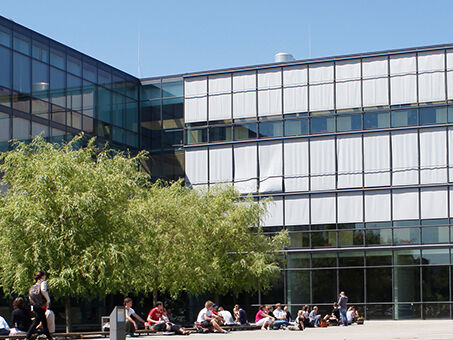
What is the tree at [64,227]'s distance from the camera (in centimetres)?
2691

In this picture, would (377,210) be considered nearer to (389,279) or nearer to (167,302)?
(389,279)

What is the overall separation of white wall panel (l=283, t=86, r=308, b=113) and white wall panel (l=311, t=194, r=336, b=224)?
15.7 ft

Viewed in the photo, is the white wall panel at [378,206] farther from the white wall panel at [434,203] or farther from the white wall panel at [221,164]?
the white wall panel at [221,164]

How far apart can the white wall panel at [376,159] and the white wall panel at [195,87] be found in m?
9.66

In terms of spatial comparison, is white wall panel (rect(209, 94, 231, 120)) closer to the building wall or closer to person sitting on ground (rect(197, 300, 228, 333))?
the building wall

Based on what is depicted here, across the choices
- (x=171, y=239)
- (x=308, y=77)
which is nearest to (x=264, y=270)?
(x=171, y=239)

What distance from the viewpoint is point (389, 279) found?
143 ft

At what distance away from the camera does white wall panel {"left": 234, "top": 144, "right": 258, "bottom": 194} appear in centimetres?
4661

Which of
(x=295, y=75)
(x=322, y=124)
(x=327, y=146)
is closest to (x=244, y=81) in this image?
(x=295, y=75)

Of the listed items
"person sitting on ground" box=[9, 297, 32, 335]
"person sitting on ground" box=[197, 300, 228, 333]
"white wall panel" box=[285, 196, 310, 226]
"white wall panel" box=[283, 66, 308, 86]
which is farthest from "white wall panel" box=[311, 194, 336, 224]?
"person sitting on ground" box=[9, 297, 32, 335]

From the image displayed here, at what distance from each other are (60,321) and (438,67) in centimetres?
2230

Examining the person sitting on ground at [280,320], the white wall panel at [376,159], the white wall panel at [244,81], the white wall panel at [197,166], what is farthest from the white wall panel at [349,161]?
the person sitting on ground at [280,320]

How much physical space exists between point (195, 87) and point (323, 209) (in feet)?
33.5

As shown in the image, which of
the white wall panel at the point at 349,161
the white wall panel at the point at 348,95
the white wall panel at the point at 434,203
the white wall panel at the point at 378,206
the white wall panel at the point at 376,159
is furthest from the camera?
the white wall panel at the point at 348,95
